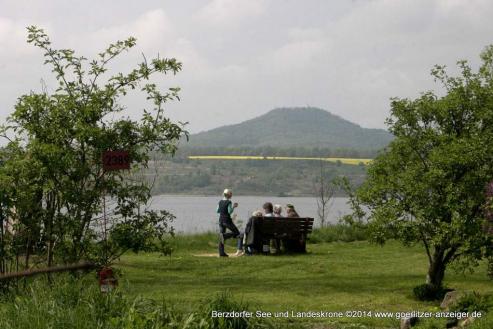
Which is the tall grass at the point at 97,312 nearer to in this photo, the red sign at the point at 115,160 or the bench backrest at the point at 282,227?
the red sign at the point at 115,160

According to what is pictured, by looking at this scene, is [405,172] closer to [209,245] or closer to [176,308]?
[176,308]

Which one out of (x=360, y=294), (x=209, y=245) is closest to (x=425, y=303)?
(x=360, y=294)

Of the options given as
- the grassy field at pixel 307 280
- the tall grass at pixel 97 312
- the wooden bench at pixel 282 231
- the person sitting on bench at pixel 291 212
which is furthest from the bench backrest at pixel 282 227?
the tall grass at pixel 97 312

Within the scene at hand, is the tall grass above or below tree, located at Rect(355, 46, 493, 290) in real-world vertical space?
below

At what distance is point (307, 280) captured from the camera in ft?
44.4

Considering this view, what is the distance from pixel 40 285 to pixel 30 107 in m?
2.78

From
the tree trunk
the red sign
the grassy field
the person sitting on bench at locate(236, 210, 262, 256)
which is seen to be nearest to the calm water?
the grassy field

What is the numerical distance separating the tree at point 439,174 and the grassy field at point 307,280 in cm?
87

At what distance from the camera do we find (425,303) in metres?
11.1

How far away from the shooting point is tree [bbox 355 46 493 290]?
425 inches

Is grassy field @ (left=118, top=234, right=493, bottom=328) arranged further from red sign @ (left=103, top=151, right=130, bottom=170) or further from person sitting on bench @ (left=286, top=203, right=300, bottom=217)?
person sitting on bench @ (left=286, top=203, right=300, bottom=217)

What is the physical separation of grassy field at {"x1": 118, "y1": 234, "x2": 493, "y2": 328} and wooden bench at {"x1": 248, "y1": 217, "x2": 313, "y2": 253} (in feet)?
1.41

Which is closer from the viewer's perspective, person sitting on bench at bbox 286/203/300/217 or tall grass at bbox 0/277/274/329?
tall grass at bbox 0/277/274/329

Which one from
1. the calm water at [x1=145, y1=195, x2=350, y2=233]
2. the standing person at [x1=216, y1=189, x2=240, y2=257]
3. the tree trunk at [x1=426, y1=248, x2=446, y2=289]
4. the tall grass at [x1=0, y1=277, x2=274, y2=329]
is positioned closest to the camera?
the tall grass at [x1=0, y1=277, x2=274, y2=329]
